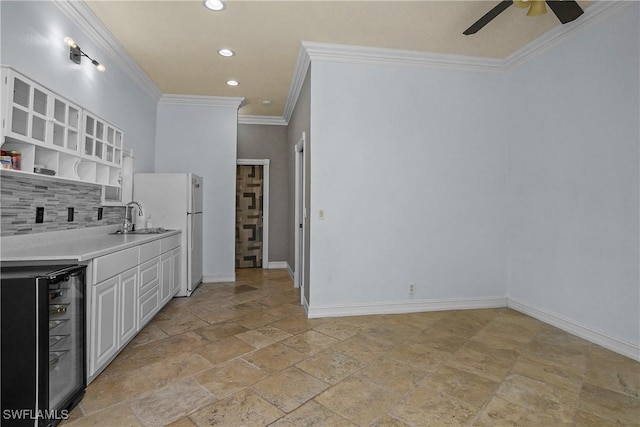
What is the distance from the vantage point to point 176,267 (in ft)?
13.2

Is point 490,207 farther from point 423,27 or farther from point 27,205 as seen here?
point 27,205

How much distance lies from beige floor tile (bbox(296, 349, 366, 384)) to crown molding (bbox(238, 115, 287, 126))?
471 centimetres

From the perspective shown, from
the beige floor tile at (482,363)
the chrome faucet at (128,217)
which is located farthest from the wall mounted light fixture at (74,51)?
the beige floor tile at (482,363)

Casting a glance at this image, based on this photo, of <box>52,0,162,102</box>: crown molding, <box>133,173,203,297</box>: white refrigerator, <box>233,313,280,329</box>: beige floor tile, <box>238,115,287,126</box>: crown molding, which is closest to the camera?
<box>52,0,162,102</box>: crown molding

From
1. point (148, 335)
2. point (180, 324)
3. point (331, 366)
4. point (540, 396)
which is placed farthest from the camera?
point (180, 324)

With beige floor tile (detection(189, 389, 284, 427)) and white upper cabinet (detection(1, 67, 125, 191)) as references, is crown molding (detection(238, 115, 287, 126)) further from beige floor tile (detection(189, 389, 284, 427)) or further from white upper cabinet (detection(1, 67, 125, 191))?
beige floor tile (detection(189, 389, 284, 427))

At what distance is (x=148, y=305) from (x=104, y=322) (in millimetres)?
854

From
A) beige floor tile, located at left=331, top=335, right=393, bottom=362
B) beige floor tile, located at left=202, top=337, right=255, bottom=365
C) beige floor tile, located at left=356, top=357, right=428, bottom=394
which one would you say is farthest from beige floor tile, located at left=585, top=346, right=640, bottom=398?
beige floor tile, located at left=202, top=337, right=255, bottom=365

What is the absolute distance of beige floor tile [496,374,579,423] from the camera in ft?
6.34

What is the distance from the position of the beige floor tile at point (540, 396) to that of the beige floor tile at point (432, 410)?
0.33 m

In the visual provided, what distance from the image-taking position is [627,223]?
8.79 feet

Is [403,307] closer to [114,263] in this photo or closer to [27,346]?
[114,263]

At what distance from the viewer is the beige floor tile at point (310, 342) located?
273 cm

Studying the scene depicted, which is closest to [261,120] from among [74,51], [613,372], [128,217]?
[128,217]
